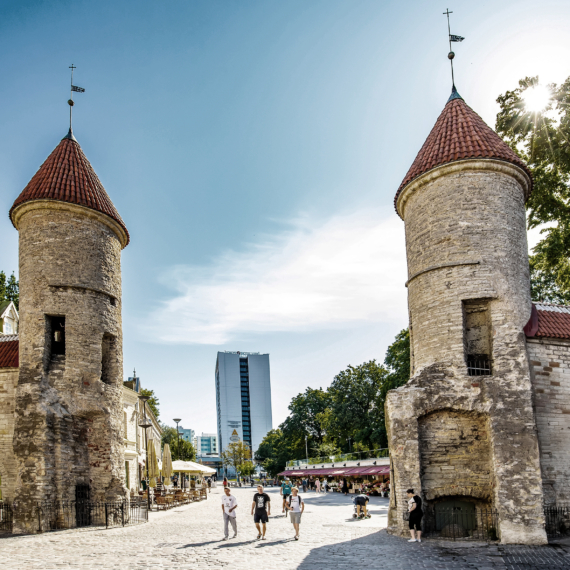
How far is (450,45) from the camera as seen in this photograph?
691 inches

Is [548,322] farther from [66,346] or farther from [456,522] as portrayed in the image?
[66,346]

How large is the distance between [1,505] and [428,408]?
12.9m

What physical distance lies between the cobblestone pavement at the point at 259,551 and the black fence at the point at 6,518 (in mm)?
1432

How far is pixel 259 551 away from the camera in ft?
38.5

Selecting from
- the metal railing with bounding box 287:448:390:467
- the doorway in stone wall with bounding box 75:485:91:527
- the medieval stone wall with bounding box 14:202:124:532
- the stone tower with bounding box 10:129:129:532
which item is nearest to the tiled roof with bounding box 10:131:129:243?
the stone tower with bounding box 10:129:129:532

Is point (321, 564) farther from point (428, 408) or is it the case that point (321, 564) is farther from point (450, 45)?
point (450, 45)

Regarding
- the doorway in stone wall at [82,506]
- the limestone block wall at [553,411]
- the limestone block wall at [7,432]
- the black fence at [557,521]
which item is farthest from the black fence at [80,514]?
the limestone block wall at [553,411]

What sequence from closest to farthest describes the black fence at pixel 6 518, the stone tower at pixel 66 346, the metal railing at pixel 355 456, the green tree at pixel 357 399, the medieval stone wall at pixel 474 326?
the medieval stone wall at pixel 474 326
the black fence at pixel 6 518
the stone tower at pixel 66 346
the metal railing at pixel 355 456
the green tree at pixel 357 399

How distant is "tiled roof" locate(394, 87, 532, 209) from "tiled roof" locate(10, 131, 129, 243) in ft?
34.4

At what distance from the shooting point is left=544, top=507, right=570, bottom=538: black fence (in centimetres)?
1305

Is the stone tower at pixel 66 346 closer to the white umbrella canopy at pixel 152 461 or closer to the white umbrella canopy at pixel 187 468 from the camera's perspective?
the white umbrella canopy at pixel 187 468

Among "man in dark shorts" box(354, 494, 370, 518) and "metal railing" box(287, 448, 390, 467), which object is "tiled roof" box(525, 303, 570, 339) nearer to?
"man in dark shorts" box(354, 494, 370, 518)

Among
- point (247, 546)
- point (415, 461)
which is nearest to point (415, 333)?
point (415, 461)

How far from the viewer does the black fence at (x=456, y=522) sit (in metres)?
13.2
